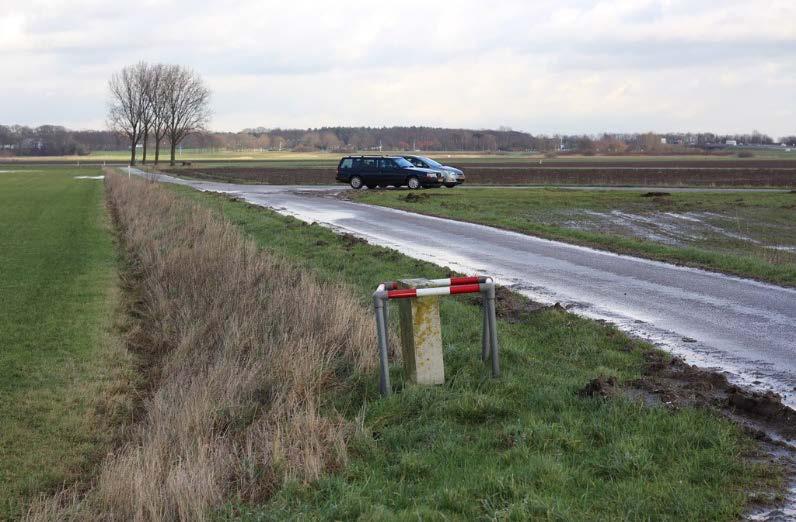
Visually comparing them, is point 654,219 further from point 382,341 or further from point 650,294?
point 382,341

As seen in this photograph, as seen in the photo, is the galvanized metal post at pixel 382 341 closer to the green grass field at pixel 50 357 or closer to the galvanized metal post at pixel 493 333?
the galvanized metal post at pixel 493 333

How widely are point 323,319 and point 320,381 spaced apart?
1.50 meters

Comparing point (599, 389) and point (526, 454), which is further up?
point (599, 389)

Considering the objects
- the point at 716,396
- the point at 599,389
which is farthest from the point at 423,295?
the point at 716,396

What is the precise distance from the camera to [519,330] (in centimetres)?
985

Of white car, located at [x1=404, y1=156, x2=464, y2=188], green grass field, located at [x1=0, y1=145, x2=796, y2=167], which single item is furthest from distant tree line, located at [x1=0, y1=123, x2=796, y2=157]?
white car, located at [x1=404, y1=156, x2=464, y2=188]

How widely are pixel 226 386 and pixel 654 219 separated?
22.2 meters

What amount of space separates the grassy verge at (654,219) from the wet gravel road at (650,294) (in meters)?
0.89

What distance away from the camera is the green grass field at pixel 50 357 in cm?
686

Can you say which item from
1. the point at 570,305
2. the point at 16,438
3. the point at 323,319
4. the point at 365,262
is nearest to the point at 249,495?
the point at 16,438

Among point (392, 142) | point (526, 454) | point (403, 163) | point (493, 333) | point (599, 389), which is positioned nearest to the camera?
point (526, 454)

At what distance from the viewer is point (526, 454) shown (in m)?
5.77

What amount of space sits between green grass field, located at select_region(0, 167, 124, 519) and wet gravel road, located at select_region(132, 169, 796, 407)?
18.7 ft

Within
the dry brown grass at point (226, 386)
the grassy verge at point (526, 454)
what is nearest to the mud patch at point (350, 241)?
the dry brown grass at point (226, 386)
